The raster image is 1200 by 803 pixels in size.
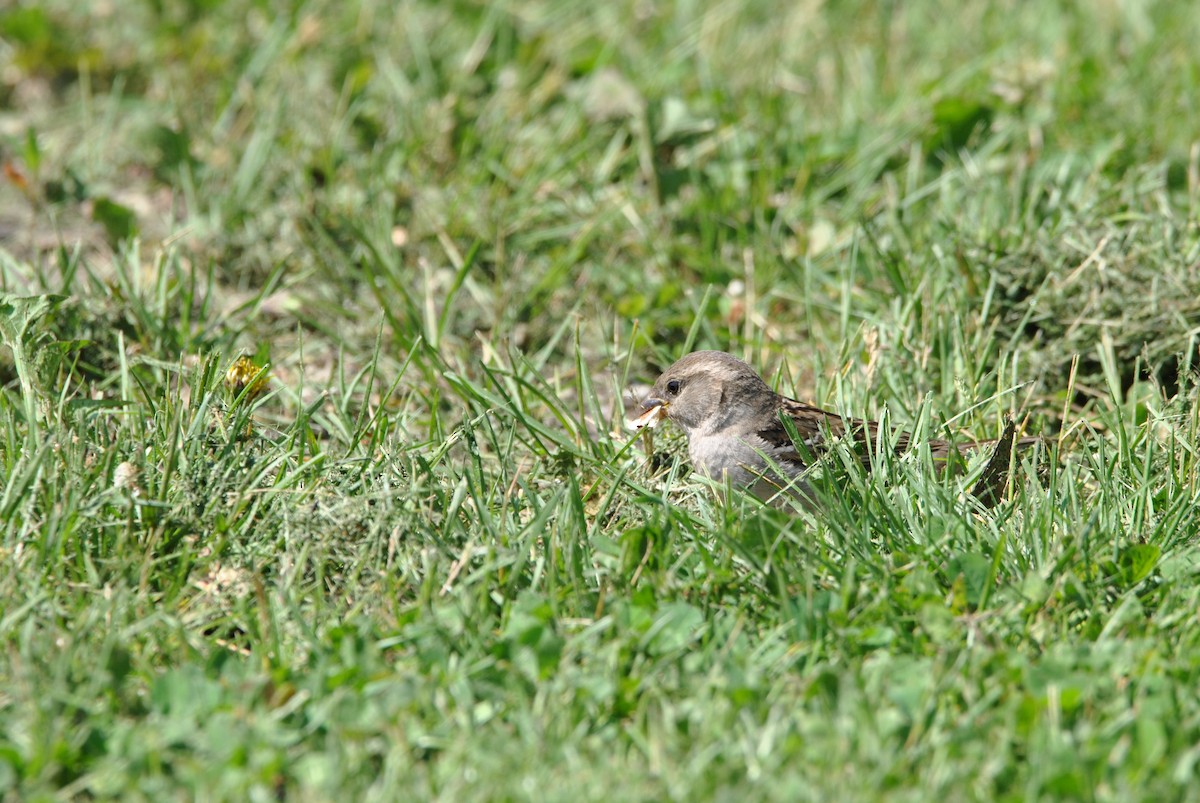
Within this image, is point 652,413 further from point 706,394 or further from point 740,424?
point 740,424

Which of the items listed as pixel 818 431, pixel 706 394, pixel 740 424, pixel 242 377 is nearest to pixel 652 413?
pixel 706 394

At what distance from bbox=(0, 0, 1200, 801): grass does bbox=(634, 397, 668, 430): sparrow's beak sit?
0.41ft

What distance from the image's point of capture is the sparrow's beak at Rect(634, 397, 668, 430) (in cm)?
496

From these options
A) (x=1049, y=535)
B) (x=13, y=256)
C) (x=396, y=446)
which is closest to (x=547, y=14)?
(x=13, y=256)

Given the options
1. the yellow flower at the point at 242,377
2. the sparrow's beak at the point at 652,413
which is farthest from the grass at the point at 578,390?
the sparrow's beak at the point at 652,413

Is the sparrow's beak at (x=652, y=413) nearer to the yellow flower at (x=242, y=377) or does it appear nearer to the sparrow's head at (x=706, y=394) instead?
the sparrow's head at (x=706, y=394)

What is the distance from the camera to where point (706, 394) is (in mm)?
4879

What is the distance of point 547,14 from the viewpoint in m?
7.94

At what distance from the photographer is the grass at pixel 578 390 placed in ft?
10.7

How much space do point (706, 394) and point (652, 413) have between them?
213 millimetres

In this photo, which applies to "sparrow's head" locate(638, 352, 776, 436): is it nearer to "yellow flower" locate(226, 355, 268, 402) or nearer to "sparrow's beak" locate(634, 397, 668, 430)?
"sparrow's beak" locate(634, 397, 668, 430)

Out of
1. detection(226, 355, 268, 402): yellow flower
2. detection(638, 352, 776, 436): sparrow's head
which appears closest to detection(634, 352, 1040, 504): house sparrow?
detection(638, 352, 776, 436): sparrow's head

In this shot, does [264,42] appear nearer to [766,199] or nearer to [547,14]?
[547,14]

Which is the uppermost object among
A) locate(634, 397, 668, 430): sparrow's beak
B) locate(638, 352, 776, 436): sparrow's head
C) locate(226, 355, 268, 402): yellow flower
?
locate(226, 355, 268, 402): yellow flower
